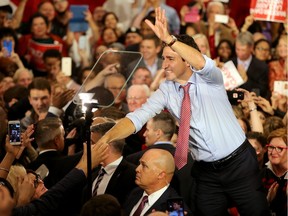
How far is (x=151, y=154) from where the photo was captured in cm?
543

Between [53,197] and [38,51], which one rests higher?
[53,197]

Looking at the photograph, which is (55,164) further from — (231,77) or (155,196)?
(231,77)

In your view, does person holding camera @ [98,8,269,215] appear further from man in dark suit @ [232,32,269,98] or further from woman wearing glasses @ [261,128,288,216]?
man in dark suit @ [232,32,269,98]

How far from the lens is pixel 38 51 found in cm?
1009

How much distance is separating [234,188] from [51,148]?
5.27 feet

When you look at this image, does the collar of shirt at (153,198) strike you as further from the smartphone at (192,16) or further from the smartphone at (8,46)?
the smartphone at (192,16)

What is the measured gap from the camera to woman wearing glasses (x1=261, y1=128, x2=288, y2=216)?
18.4 feet

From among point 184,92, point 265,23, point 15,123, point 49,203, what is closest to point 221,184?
point 184,92

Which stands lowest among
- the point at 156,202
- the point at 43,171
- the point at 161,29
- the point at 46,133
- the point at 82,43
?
the point at 82,43

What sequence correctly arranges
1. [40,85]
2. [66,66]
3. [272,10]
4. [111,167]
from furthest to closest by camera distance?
[66,66] → [272,10] → [40,85] → [111,167]

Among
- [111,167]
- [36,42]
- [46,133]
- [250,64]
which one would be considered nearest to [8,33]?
[36,42]

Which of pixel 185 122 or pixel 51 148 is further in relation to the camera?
pixel 51 148

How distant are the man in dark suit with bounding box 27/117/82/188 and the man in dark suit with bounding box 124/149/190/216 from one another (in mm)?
823

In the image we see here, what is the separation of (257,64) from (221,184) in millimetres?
4413
